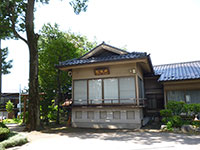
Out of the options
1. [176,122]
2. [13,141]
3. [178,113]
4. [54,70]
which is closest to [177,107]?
[178,113]

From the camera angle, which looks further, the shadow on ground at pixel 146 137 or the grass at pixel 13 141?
the shadow on ground at pixel 146 137

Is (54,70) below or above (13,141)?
above

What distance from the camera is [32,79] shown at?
11469 millimetres

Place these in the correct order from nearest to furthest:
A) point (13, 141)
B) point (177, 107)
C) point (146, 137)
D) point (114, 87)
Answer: point (13, 141) → point (146, 137) → point (177, 107) → point (114, 87)

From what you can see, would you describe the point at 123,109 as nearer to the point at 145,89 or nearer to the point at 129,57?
the point at 129,57

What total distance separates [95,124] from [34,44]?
702 centimetres

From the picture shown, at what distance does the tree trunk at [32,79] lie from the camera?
1109cm

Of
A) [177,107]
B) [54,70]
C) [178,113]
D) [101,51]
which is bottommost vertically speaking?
[178,113]

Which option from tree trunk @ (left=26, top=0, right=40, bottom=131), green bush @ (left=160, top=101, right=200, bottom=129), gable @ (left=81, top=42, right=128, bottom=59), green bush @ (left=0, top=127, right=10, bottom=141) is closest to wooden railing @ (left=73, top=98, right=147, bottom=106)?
green bush @ (left=160, top=101, right=200, bottom=129)

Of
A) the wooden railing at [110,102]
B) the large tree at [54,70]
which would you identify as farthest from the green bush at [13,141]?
the large tree at [54,70]

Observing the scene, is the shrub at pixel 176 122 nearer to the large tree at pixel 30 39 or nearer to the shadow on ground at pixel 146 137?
the shadow on ground at pixel 146 137

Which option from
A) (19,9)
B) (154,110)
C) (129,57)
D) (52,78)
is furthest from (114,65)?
(19,9)

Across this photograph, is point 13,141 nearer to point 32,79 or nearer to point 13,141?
point 13,141

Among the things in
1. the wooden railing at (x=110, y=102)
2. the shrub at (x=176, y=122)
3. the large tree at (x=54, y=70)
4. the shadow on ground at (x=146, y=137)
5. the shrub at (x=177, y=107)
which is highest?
the large tree at (x=54, y=70)
